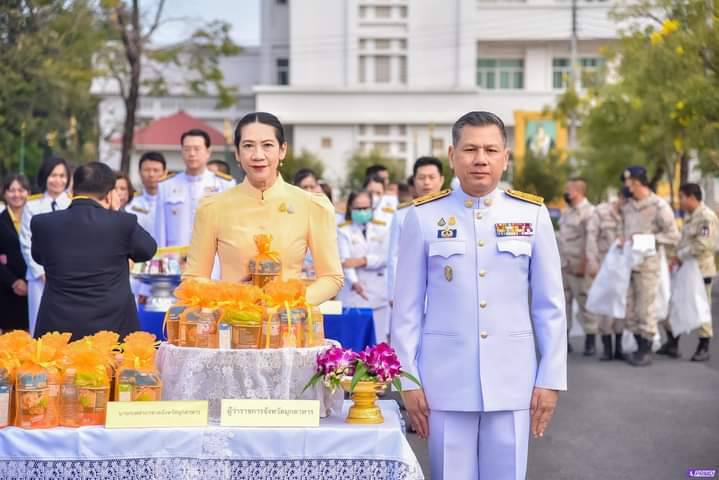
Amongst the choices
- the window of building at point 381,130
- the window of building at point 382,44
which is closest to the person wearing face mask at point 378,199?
the window of building at point 381,130

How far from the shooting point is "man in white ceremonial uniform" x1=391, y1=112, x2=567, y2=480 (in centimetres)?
439

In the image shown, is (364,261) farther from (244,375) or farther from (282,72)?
(282,72)

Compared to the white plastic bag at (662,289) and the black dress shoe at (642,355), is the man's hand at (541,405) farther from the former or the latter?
the white plastic bag at (662,289)

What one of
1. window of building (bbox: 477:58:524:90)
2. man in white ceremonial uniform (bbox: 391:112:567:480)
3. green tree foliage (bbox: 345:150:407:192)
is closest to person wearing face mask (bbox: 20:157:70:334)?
man in white ceremonial uniform (bbox: 391:112:567:480)

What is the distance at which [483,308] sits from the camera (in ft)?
14.5

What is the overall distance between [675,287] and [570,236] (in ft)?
4.79

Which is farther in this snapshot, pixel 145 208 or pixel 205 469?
pixel 145 208

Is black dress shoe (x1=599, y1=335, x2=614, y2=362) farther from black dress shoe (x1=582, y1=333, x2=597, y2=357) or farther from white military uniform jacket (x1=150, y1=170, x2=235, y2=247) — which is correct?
white military uniform jacket (x1=150, y1=170, x2=235, y2=247)

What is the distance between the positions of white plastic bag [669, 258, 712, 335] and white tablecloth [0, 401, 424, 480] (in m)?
9.39

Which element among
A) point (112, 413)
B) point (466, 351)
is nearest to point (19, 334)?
point (112, 413)

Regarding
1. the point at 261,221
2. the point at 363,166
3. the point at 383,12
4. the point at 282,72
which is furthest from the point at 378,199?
the point at 282,72

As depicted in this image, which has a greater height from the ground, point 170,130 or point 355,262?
point 170,130

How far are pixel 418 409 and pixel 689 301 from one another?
30.6 ft

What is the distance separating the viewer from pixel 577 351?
14.0m
